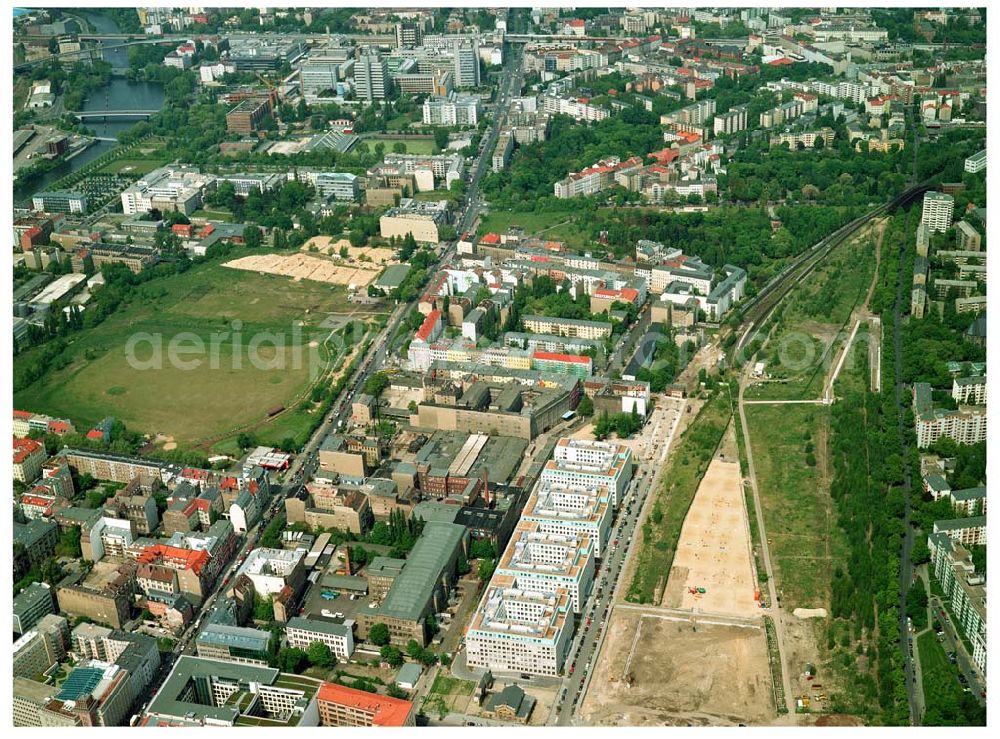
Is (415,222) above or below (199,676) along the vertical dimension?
above

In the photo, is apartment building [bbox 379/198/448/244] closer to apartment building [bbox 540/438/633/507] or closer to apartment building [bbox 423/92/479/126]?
apartment building [bbox 423/92/479/126]

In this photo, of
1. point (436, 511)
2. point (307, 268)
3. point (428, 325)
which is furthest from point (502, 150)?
point (436, 511)

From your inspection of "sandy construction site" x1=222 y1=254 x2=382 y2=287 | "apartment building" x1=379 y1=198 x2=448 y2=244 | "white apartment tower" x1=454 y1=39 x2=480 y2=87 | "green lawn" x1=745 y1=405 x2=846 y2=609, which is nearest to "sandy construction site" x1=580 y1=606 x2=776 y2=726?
A: "green lawn" x1=745 y1=405 x2=846 y2=609

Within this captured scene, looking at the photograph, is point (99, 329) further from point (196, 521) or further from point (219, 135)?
point (219, 135)

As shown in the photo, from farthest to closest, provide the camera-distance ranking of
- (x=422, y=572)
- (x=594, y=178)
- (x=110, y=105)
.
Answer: (x=110, y=105)
(x=594, y=178)
(x=422, y=572)

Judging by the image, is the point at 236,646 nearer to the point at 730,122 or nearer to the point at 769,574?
the point at 769,574

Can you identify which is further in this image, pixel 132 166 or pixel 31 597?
pixel 132 166

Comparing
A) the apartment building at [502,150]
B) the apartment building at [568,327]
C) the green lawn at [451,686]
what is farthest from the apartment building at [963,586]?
the apartment building at [502,150]
